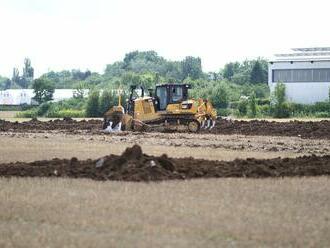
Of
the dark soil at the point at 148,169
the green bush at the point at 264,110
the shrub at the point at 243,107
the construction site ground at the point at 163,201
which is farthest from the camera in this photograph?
the shrub at the point at 243,107

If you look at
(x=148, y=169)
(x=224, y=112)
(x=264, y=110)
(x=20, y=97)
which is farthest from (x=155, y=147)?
(x=20, y=97)

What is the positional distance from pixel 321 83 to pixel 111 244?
7707 centimetres

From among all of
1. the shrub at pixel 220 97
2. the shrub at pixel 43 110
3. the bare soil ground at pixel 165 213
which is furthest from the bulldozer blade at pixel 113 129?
the shrub at pixel 43 110

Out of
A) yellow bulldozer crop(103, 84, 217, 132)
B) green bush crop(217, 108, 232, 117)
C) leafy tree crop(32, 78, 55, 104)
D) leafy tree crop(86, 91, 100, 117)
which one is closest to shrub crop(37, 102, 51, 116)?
leafy tree crop(86, 91, 100, 117)

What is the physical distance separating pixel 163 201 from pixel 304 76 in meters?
73.7

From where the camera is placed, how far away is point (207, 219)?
43.1 ft

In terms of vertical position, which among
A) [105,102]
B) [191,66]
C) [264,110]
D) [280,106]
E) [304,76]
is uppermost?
[191,66]

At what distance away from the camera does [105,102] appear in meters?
82.1

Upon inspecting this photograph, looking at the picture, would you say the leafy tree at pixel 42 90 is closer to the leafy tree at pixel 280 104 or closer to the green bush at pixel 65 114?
the green bush at pixel 65 114

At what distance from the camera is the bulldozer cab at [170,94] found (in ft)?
141

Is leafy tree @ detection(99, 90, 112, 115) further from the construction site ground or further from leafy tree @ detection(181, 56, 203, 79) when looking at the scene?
leafy tree @ detection(181, 56, 203, 79)

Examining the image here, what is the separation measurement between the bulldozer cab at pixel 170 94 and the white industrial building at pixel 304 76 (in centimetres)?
4403

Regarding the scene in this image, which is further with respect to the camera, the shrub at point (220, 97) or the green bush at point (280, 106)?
the shrub at point (220, 97)

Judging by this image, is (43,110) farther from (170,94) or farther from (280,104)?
(170,94)
